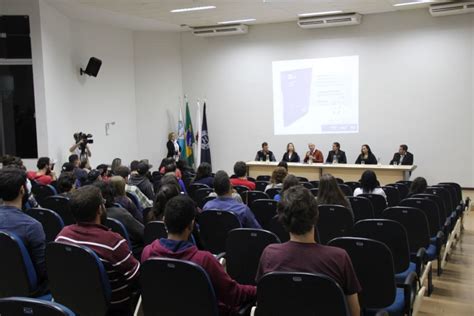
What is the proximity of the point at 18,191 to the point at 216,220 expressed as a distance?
60.4 inches

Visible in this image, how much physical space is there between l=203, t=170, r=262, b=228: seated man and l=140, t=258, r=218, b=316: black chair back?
166cm

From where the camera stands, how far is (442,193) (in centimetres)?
613

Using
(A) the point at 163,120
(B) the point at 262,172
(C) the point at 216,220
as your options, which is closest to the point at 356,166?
(B) the point at 262,172

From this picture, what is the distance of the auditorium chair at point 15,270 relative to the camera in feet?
9.82

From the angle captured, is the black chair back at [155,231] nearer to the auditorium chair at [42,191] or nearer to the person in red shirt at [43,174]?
the auditorium chair at [42,191]

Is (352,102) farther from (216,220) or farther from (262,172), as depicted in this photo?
(216,220)

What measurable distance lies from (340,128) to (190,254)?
32.1ft

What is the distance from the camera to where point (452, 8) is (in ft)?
33.1

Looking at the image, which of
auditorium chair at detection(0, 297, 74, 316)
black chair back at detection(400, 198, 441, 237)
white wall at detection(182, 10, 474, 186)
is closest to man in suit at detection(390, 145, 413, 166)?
white wall at detection(182, 10, 474, 186)

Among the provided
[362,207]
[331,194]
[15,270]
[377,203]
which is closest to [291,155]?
[377,203]

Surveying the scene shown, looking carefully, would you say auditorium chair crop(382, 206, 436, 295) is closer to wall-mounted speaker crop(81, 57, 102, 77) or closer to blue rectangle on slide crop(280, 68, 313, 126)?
blue rectangle on slide crop(280, 68, 313, 126)

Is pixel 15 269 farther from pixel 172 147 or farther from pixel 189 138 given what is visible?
pixel 189 138

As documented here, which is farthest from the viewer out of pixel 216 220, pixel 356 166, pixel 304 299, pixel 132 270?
pixel 356 166

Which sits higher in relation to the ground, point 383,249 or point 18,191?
point 18,191
